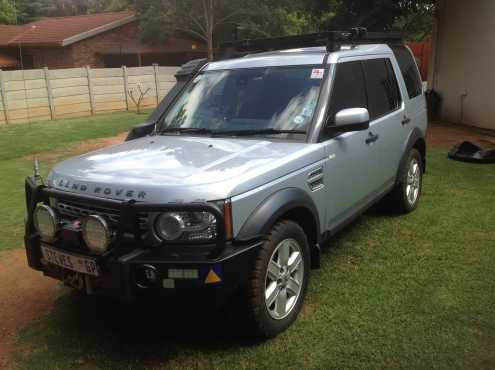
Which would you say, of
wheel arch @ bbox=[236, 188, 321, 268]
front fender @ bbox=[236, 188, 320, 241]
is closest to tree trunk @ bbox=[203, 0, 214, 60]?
wheel arch @ bbox=[236, 188, 321, 268]

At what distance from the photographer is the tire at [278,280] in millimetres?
3084

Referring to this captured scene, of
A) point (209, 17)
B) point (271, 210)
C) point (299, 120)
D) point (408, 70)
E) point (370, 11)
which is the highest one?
point (209, 17)

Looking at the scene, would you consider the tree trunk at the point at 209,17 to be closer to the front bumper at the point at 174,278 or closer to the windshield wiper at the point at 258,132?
Answer: the windshield wiper at the point at 258,132

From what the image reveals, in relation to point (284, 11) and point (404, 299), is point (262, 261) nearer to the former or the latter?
point (404, 299)

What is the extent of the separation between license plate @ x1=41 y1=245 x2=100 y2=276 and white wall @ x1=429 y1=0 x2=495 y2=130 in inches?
449

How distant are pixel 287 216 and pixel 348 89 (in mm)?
1475

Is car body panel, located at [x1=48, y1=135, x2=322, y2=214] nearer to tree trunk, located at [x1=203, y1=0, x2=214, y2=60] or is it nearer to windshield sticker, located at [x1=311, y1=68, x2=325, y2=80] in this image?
windshield sticker, located at [x1=311, y1=68, x2=325, y2=80]

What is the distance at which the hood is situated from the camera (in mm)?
2910

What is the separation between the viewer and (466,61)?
12.9 metres

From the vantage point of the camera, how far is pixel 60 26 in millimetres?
27969

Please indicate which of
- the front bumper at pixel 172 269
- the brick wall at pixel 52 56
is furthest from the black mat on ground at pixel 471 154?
the brick wall at pixel 52 56

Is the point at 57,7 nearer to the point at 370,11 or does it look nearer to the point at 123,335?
the point at 370,11

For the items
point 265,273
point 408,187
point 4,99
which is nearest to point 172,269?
point 265,273

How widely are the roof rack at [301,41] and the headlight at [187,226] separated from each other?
2320 mm
